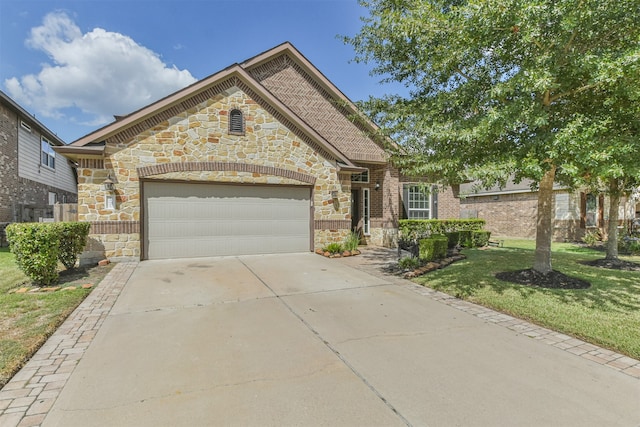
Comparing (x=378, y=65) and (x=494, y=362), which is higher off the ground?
(x=378, y=65)

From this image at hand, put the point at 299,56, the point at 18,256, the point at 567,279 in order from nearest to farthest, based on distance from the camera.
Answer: the point at 18,256 → the point at 567,279 → the point at 299,56

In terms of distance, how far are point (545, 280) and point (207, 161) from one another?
944 cm

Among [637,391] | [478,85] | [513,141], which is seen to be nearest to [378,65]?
[478,85]

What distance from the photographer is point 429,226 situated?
13.9 meters

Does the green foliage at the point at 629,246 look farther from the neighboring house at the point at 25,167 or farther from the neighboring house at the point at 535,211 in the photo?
the neighboring house at the point at 25,167

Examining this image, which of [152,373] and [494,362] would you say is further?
[494,362]

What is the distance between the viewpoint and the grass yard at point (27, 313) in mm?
3416

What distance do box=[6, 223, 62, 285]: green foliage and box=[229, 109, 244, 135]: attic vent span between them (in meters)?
5.47

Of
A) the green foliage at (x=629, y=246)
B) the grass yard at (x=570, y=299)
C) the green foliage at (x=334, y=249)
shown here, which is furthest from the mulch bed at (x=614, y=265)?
the green foliage at (x=334, y=249)

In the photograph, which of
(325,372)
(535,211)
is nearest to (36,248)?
(325,372)

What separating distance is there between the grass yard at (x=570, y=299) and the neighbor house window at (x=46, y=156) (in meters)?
20.4

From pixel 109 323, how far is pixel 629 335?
275 inches

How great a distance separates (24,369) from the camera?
10.4ft

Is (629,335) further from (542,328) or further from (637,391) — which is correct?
(637,391)
